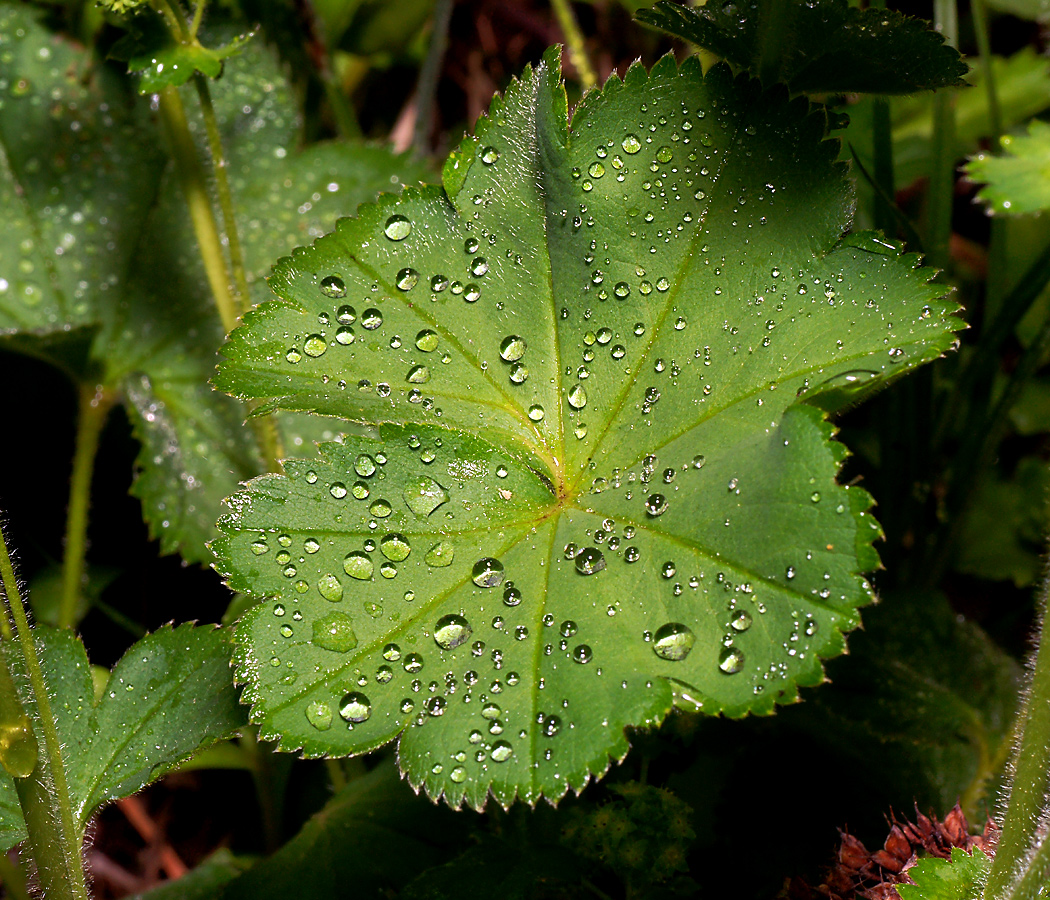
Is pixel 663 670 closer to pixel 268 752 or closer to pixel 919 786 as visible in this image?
pixel 919 786

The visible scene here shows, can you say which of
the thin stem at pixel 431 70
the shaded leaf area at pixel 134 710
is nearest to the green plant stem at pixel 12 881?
the shaded leaf area at pixel 134 710

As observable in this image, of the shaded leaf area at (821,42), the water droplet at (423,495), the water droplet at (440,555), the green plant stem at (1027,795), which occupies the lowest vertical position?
the green plant stem at (1027,795)

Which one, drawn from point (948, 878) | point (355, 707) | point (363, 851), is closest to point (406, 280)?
point (355, 707)

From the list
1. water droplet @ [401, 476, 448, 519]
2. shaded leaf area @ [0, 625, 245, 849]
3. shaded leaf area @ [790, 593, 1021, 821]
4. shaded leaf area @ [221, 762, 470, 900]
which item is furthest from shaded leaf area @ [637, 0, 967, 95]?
shaded leaf area @ [221, 762, 470, 900]

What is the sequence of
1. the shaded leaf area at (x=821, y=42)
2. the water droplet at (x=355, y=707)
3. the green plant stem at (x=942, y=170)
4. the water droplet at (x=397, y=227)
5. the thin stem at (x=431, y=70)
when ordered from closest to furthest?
1. the water droplet at (x=355, y=707)
2. the shaded leaf area at (x=821, y=42)
3. the water droplet at (x=397, y=227)
4. the green plant stem at (x=942, y=170)
5. the thin stem at (x=431, y=70)

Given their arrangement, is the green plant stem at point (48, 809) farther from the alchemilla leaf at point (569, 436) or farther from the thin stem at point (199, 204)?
the thin stem at point (199, 204)

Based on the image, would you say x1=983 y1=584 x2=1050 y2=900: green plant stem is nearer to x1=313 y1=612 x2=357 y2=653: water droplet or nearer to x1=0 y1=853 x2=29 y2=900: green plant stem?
x1=313 y1=612 x2=357 y2=653: water droplet

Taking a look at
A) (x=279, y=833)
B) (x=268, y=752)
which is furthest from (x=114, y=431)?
(x=279, y=833)
